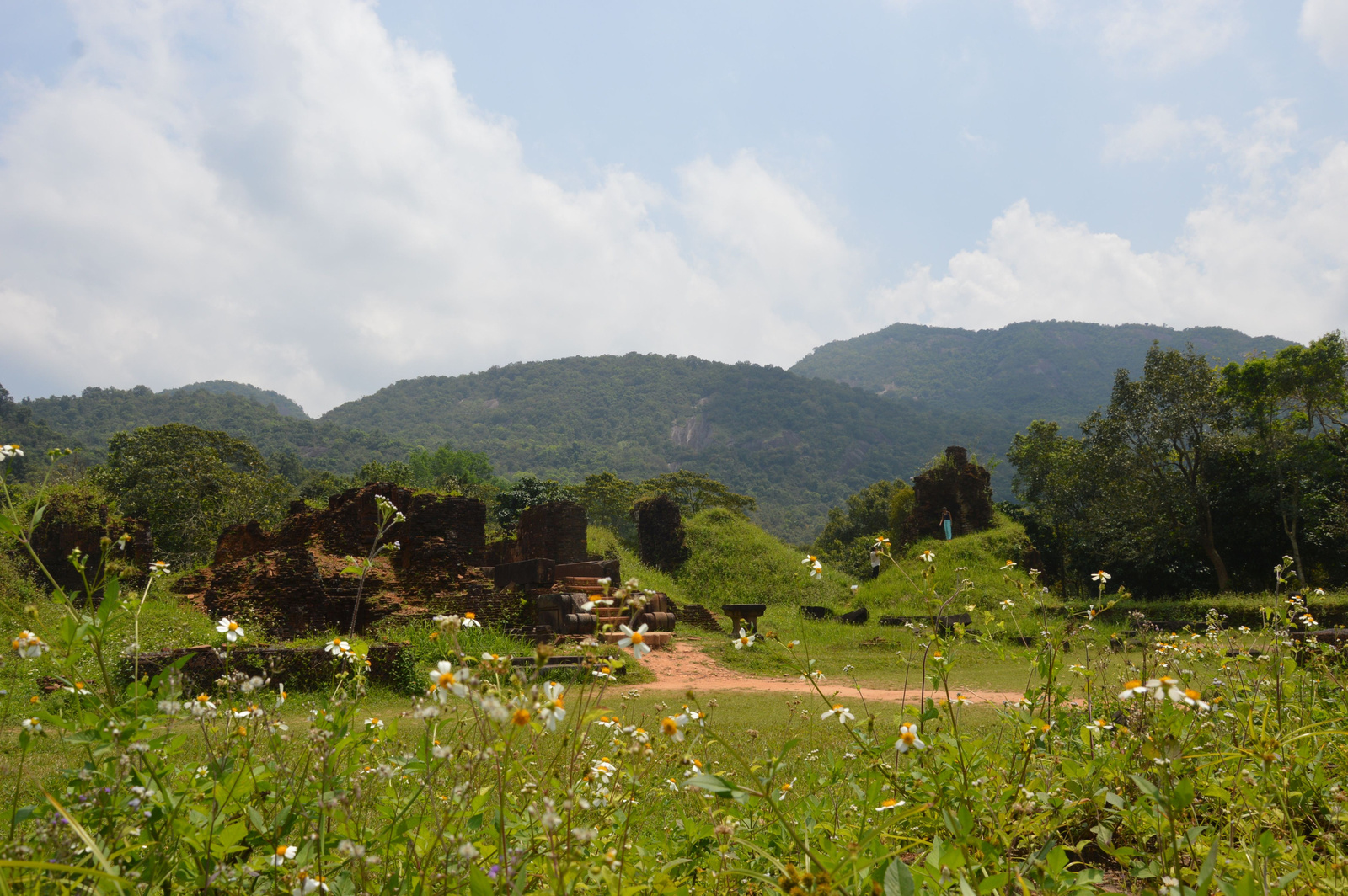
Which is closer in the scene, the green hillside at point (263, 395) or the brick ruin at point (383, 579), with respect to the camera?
the brick ruin at point (383, 579)

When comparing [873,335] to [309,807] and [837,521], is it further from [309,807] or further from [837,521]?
[309,807]

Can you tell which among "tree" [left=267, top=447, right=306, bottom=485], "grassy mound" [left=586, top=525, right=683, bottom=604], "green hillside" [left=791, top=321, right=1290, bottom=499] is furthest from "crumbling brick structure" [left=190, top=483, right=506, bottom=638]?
"green hillside" [left=791, top=321, right=1290, bottom=499]

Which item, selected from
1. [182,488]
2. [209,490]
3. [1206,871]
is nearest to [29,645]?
[1206,871]

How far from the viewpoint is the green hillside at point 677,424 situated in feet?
259

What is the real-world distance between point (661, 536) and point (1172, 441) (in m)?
13.6

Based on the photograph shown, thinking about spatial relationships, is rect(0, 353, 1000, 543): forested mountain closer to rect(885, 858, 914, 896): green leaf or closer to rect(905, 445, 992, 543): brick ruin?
rect(905, 445, 992, 543): brick ruin

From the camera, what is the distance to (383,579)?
1054 centimetres

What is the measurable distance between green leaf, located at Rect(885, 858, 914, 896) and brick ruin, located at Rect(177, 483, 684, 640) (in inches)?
315

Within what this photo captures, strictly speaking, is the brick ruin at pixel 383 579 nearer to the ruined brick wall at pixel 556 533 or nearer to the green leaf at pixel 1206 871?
the ruined brick wall at pixel 556 533

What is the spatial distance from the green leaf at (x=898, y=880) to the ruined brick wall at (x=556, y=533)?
13.2m

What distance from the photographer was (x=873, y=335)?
6929 inches

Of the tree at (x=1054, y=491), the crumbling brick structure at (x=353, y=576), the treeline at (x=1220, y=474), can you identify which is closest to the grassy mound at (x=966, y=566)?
the treeline at (x=1220, y=474)

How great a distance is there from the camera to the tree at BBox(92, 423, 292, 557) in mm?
24016

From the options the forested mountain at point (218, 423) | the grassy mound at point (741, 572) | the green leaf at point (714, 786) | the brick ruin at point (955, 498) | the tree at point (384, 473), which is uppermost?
the forested mountain at point (218, 423)
